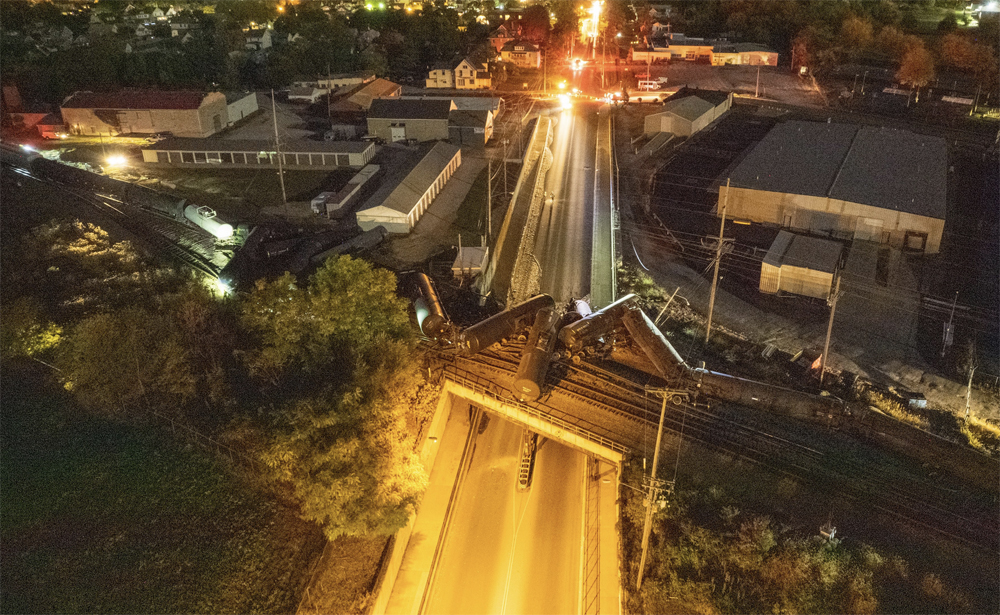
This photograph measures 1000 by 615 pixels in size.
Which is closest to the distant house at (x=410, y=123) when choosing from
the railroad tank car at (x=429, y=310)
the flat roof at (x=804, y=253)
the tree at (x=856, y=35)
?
the railroad tank car at (x=429, y=310)

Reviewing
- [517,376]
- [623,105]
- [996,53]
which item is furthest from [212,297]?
[996,53]

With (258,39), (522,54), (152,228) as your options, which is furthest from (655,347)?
(258,39)

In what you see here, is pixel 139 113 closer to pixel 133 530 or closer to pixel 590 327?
pixel 133 530

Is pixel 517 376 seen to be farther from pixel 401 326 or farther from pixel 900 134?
pixel 900 134

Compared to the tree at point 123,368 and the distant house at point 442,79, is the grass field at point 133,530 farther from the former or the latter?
the distant house at point 442,79

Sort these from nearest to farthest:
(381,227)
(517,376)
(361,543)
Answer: (361,543) → (517,376) → (381,227)

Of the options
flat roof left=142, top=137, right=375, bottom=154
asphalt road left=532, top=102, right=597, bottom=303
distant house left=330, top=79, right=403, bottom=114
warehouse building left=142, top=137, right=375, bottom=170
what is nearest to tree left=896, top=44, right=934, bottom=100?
asphalt road left=532, top=102, right=597, bottom=303

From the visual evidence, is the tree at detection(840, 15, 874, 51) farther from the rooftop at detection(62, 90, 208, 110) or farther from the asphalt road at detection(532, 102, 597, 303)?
the rooftop at detection(62, 90, 208, 110)
